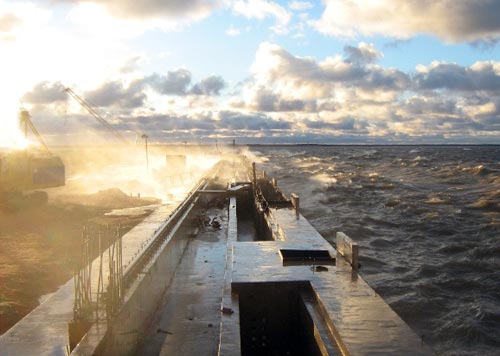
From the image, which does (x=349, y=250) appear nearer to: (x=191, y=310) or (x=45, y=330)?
(x=191, y=310)

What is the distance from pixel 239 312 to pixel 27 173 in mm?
31965

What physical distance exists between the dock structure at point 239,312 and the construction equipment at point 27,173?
2291 centimetres

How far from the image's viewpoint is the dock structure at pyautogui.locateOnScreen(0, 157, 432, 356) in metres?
6.93

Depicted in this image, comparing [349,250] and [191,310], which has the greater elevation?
[349,250]

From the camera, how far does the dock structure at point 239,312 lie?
22.7 feet

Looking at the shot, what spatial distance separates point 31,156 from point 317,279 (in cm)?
3488

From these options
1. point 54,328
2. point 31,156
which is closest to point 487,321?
point 54,328

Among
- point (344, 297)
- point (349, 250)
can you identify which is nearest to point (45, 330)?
point (344, 297)

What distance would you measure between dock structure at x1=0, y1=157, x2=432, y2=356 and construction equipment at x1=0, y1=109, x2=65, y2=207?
22914 millimetres

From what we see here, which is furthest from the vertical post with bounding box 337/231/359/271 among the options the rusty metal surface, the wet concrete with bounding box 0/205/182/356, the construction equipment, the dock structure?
the construction equipment

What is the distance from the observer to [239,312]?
8.47 m

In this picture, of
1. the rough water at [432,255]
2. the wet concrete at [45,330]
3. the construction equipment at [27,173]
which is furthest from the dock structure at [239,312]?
the construction equipment at [27,173]

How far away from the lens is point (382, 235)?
83.6ft

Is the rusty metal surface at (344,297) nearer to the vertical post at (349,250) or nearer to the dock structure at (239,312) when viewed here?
the dock structure at (239,312)
